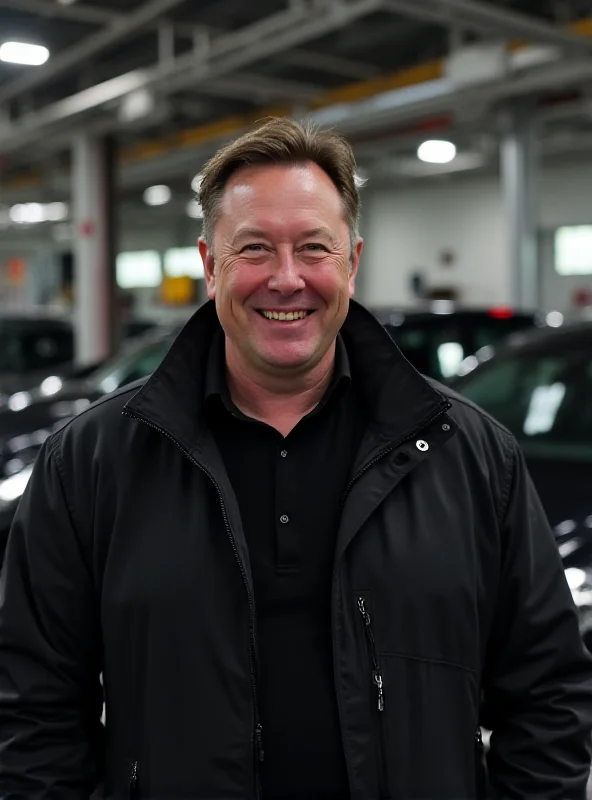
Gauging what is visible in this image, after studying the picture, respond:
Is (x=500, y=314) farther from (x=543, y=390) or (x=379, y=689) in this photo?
(x=379, y=689)

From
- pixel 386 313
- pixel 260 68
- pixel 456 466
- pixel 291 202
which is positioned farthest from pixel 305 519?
pixel 260 68

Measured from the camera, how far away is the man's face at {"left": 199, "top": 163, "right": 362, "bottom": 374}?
157cm

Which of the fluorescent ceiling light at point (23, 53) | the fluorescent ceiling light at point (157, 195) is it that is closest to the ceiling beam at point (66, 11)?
the fluorescent ceiling light at point (23, 53)

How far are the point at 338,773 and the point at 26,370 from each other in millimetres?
7801

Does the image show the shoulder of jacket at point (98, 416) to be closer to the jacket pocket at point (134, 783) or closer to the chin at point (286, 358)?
the chin at point (286, 358)

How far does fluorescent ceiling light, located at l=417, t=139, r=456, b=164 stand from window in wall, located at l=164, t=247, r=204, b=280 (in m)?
10.4

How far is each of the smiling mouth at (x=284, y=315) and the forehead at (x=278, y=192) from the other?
0.16 metres

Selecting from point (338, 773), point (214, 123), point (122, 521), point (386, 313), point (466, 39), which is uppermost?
point (214, 123)

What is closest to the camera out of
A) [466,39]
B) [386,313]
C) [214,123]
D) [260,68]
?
[386,313]

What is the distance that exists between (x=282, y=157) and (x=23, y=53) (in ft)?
23.3

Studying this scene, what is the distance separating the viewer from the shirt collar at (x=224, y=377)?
1.65 m

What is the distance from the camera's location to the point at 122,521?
5.03ft

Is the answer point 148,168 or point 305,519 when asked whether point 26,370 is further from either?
point 305,519

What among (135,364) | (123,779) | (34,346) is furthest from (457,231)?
(123,779)
